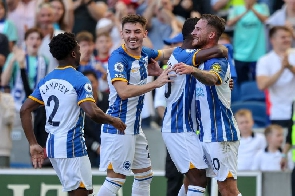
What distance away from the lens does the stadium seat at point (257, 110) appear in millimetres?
14680

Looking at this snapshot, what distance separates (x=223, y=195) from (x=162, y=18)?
6052mm

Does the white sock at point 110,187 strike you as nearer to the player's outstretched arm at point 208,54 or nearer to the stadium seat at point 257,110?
the player's outstretched arm at point 208,54

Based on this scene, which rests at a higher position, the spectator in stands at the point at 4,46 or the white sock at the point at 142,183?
the spectator in stands at the point at 4,46

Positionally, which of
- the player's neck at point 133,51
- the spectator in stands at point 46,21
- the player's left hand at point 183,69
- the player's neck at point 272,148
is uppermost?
the spectator in stands at point 46,21

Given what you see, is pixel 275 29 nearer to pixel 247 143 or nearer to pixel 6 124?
pixel 247 143

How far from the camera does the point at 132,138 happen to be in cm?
1029

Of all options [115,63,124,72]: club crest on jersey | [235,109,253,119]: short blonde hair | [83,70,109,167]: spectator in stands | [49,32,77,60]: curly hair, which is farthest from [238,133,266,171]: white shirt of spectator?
[49,32,77,60]: curly hair

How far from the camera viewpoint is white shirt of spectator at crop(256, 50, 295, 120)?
14180mm

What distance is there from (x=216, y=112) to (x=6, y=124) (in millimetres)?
4453

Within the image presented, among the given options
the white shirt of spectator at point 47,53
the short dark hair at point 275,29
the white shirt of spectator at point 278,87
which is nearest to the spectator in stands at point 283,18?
the short dark hair at point 275,29

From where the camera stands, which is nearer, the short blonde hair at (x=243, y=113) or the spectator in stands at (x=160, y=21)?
the short blonde hair at (x=243, y=113)

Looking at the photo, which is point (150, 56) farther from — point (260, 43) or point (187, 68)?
point (260, 43)

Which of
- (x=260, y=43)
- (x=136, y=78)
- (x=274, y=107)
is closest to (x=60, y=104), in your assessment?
(x=136, y=78)

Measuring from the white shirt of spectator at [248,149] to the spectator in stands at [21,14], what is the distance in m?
4.53
